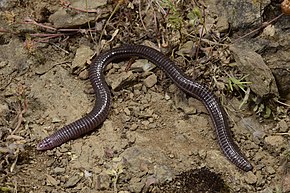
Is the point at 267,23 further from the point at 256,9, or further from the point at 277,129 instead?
the point at 277,129

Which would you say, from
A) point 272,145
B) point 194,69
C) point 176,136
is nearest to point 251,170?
point 272,145

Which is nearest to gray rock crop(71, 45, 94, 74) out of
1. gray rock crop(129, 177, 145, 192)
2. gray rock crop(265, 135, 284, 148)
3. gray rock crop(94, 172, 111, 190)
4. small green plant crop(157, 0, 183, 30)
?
small green plant crop(157, 0, 183, 30)

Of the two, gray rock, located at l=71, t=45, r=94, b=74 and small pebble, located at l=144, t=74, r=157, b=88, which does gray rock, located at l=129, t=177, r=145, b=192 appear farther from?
gray rock, located at l=71, t=45, r=94, b=74

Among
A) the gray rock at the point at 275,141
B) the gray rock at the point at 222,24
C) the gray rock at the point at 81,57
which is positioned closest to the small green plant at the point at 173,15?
the gray rock at the point at 222,24

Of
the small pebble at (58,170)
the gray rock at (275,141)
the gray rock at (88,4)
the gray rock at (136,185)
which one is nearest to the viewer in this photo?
the gray rock at (136,185)

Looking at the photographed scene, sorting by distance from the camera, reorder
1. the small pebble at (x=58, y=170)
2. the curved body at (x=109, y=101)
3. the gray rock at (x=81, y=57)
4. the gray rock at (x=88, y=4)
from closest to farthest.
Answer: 1. the small pebble at (x=58, y=170)
2. the curved body at (x=109, y=101)
3. the gray rock at (x=81, y=57)
4. the gray rock at (x=88, y=4)

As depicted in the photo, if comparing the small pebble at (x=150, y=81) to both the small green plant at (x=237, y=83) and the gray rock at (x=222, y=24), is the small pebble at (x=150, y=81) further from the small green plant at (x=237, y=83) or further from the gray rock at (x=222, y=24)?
the gray rock at (x=222, y=24)
